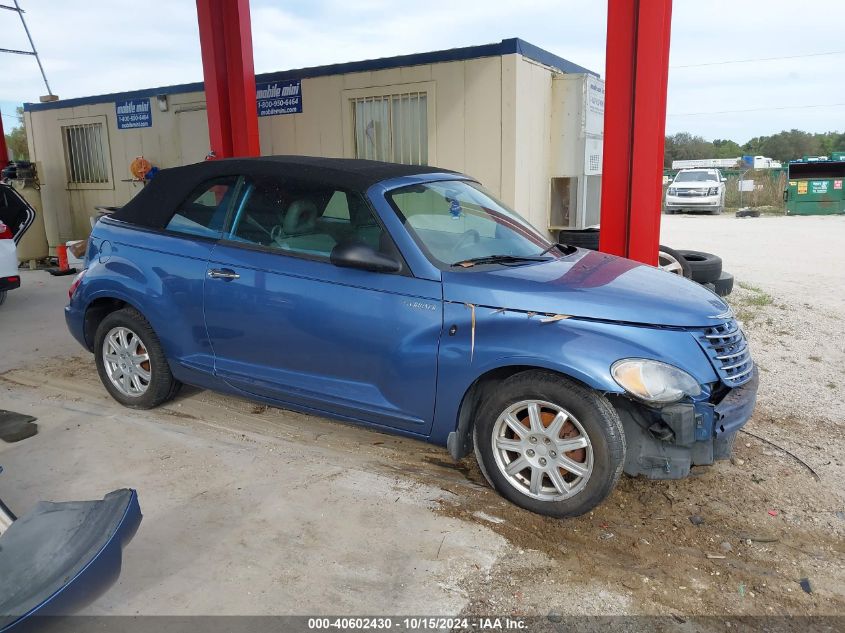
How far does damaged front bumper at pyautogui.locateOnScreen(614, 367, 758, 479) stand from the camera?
3.05m

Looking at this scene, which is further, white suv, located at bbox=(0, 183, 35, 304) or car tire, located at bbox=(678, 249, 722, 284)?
white suv, located at bbox=(0, 183, 35, 304)

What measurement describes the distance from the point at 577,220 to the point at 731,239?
8.41 metres

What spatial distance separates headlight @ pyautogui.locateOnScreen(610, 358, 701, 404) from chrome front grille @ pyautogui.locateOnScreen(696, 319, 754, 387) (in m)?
0.20

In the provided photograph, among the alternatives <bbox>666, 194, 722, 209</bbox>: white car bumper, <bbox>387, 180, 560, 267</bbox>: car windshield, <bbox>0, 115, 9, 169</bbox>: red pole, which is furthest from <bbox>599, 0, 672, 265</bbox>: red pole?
<bbox>666, 194, 722, 209</bbox>: white car bumper

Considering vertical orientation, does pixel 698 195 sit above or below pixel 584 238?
below

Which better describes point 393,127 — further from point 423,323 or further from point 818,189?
point 818,189

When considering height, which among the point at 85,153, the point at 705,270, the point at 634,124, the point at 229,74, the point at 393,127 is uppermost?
the point at 229,74

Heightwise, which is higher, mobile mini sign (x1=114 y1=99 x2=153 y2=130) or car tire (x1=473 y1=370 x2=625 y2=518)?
mobile mini sign (x1=114 y1=99 x2=153 y2=130)

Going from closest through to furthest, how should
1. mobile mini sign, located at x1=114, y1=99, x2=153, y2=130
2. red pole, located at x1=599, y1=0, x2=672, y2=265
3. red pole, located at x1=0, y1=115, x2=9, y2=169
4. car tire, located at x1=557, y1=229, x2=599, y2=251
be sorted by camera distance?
red pole, located at x1=599, y1=0, x2=672, y2=265, car tire, located at x1=557, y1=229, x2=599, y2=251, mobile mini sign, located at x1=114, y1=99, x2=153, y2=130, red pole, located at x1=0, y1=115, x2=9, y2=169

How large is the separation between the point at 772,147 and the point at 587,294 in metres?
76.7

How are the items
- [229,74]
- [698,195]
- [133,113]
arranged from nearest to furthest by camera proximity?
[229,74] → [133,113] → [698,195]

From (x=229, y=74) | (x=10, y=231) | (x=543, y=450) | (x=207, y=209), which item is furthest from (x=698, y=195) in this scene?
(x=543, y=450)

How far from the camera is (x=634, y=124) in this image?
546 cm

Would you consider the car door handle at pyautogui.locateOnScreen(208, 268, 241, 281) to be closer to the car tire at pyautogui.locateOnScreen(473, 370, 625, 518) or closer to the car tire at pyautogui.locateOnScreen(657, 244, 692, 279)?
the car tire at pyautogui.locateOnScreen(473, 370, 625, 518)
